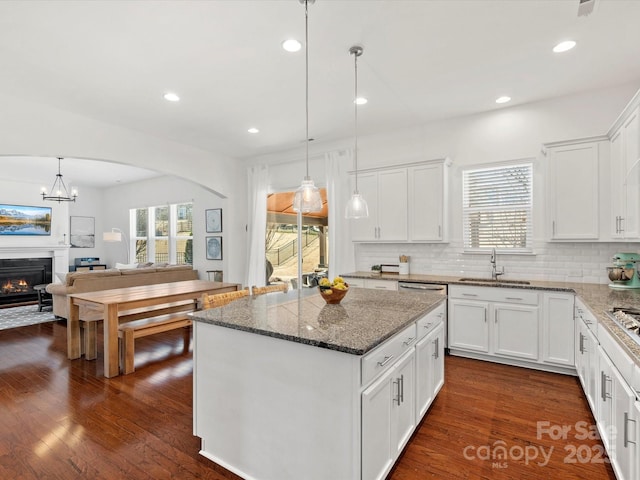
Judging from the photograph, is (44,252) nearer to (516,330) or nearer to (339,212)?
(339,212)

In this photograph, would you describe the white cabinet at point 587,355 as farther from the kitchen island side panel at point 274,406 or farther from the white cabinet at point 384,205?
the white cabinet at point 384,205

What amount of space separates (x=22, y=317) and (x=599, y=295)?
8342 mm

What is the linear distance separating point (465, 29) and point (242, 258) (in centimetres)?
514

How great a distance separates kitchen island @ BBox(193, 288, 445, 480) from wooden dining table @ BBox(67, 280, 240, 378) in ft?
6.11

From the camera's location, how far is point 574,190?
11.2 ft

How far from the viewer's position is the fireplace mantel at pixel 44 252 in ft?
25.1

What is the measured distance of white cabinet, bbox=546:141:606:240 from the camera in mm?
3332

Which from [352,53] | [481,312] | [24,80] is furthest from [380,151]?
[24,80]

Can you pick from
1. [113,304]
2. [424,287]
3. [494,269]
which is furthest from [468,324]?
[113,304]

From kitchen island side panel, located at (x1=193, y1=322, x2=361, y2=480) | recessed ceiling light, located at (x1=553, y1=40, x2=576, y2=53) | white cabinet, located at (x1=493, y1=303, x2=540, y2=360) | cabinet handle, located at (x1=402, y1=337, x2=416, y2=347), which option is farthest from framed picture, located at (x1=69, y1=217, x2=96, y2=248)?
recessed ceiling light, located at (x1=553, y1=40, x2=576, y2=53)

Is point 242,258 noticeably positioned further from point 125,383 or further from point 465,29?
point 465,29

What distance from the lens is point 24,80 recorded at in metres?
3.22

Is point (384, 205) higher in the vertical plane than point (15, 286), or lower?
higher

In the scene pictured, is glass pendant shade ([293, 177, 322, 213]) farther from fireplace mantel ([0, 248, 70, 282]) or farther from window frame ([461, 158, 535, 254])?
fireplace mantel ([0, 248, 70, 282])
